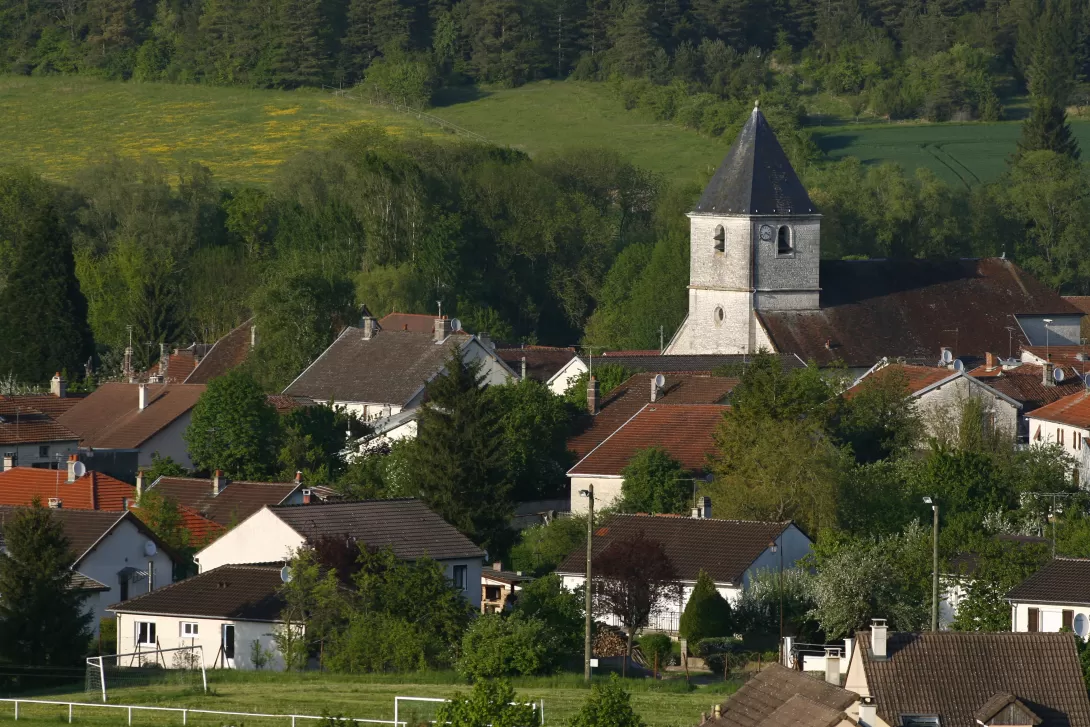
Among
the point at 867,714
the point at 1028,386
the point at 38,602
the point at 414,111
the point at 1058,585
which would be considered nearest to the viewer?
the point at 867,714

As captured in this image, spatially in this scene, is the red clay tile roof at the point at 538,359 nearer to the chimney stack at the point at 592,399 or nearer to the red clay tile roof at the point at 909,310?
the red clay tile roof at the point at 909,310

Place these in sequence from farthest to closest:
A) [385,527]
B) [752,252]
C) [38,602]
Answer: [752,252], [385,527], [38,602]

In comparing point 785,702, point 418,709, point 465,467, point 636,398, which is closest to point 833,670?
point 785,702

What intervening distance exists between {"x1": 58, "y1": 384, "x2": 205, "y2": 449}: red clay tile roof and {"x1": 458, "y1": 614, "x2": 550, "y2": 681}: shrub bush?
21.9m

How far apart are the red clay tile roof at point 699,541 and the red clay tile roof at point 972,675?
10930 millimetres

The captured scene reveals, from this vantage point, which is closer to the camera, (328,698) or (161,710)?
(161,710)

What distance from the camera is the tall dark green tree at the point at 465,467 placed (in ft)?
163

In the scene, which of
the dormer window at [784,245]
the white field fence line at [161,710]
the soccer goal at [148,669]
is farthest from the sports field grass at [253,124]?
the white field fence line at [161,710]

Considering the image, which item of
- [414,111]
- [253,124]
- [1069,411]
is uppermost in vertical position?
[414,111]

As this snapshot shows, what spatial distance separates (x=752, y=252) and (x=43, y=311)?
65.3 feet

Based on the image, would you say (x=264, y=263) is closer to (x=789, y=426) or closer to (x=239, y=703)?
(x=789, y=426)

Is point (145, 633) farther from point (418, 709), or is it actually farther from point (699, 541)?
point (699, 541)

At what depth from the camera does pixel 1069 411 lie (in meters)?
56.4

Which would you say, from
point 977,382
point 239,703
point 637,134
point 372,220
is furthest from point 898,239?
point 239,703
